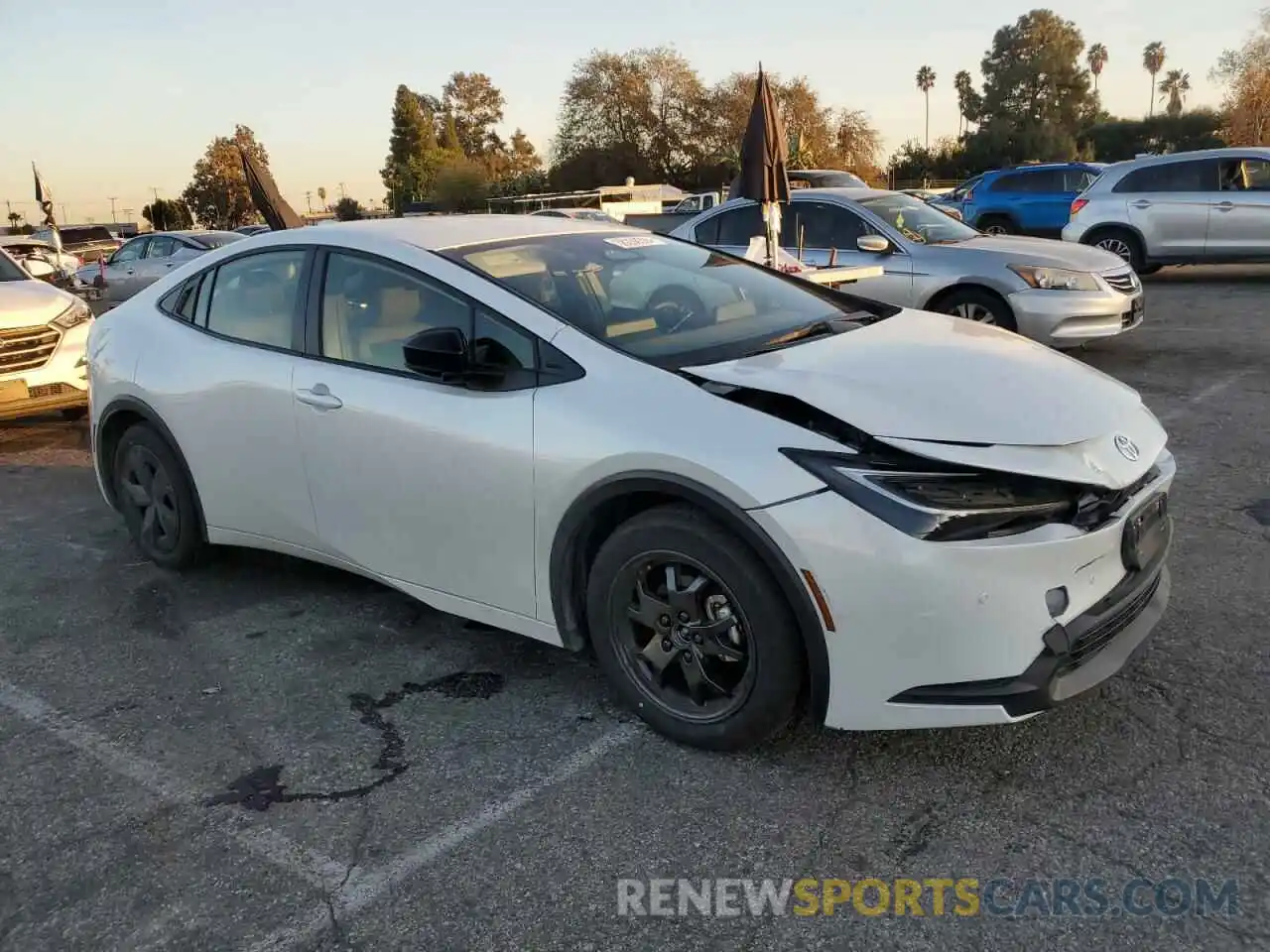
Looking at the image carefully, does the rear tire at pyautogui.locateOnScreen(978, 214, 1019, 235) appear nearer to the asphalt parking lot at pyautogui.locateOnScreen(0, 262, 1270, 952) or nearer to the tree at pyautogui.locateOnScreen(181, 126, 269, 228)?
the asphalt parking lot at pyautogui.locateOnScreen(0, 262, 1270, 952)

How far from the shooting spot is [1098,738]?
3.01 metres

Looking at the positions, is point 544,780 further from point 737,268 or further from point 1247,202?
point 1247,202

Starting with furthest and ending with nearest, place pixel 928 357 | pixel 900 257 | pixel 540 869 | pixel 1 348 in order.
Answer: pixel 900 257 → pixel 1 348 → pixel 928 357 → pixel 540 869

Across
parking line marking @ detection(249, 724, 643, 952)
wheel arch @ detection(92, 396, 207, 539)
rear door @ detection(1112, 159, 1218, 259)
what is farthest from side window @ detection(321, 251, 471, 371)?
rear door @ detection(1112, 159, 1218, 259)

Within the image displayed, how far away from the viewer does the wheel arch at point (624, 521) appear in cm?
270

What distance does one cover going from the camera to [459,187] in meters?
67.1

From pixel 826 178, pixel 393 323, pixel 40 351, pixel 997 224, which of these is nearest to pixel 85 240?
pixel 826 178

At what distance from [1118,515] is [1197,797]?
2.49 ft

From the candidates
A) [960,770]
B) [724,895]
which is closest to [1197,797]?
[960,770]

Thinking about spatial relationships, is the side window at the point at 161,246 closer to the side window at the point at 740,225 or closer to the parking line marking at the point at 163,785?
the side window at the point at 740,225

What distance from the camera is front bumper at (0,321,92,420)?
7695 mm

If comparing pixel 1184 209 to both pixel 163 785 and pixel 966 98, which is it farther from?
pixel 966 98

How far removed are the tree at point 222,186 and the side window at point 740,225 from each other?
212 feet

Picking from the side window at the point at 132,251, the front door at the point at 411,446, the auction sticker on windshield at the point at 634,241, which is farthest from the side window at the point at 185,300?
the side window at the point at 132,251
